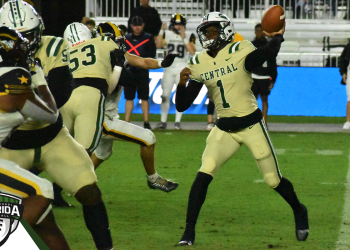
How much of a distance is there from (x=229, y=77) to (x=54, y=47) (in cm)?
130

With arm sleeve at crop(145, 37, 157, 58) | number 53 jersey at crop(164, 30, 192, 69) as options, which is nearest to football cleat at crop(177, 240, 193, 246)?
arm sleeve at crop(145, 37, 157, 58)

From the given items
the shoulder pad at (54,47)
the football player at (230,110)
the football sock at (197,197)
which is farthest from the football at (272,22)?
the shoulder pad at (54,47)

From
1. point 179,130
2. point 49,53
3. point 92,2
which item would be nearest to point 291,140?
point 179,130

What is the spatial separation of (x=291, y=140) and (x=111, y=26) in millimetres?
5009

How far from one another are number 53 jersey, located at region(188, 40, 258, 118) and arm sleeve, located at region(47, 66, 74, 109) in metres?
1.05

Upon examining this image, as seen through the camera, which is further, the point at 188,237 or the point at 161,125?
the point at 161,125

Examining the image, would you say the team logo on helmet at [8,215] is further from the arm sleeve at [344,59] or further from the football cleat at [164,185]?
the arm sleeve at [344,59]

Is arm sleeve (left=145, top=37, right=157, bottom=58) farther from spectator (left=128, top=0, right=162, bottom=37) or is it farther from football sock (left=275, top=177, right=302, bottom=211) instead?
football sock (left=275, top=177, right=302, bottom=211)

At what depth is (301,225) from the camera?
498 centimetres

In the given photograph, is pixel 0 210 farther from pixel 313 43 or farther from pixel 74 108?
pixel 313 43

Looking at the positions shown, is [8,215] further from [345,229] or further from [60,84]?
[345,229]

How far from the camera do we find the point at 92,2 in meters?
17.9

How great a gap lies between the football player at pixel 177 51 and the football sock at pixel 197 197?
660cm

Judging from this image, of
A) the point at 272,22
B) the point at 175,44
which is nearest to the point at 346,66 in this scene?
the point at 175,44
